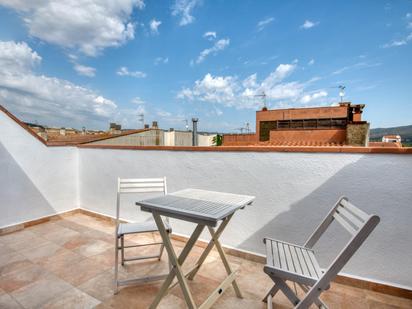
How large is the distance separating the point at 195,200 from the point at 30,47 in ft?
31.1

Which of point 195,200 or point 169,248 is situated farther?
point 195,200

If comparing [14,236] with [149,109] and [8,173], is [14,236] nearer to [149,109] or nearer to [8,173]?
[8,173]

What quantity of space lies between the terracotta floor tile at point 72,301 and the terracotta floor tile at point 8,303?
0.23 m

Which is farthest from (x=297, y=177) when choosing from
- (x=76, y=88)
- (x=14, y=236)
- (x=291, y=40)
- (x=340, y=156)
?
(x=291, y=40)

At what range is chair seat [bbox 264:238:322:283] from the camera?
1.38 metres

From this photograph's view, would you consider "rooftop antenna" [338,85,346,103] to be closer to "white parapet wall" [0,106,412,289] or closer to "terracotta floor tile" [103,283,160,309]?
"white parapet wall" [0,106,412,289]

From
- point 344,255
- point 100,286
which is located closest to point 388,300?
point 344,255

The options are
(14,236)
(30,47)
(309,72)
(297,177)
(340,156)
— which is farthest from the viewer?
(309,72)

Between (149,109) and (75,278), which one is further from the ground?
(149,109)

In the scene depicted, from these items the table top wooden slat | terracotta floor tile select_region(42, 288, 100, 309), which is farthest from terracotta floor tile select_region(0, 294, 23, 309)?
the table top wooden slat

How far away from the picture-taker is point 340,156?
2.14m

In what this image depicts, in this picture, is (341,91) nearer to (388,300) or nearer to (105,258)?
(388,300)

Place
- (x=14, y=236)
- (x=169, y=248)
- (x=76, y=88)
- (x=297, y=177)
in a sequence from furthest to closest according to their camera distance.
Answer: (x=76, y=88)
(x=14, y=236)
(x=297, y=177)
(x=169, y=248)

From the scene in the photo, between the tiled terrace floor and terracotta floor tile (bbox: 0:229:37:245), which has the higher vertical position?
the tiled terrace floor
